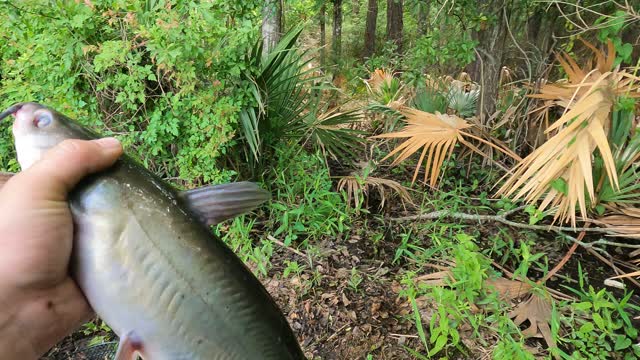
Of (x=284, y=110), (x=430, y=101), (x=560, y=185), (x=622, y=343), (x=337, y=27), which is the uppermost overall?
(x=284, y=110)

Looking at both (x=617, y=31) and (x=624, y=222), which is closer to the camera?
(x=617, y=31)

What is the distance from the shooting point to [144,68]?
11.9 ft

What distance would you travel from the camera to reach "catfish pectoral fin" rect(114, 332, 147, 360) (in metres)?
1.33

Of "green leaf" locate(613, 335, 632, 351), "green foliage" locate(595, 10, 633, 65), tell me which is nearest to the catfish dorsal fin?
"green leaf" locate(613, 335, 632, 351)

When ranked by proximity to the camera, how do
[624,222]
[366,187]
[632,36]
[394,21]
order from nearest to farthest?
1. [624,222]
2. [366,187]
3. [632,36]
4. [394,21]

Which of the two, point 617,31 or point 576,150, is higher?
point 617,31

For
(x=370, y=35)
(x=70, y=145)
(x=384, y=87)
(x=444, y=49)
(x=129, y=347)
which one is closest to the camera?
(x=129, y=347)

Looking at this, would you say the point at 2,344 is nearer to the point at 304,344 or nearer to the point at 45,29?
the point at 304,344

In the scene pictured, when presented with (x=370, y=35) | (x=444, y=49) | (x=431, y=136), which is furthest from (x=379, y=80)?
(x=370, y=35)

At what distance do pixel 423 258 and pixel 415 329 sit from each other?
681 mm

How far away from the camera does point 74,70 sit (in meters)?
3.81

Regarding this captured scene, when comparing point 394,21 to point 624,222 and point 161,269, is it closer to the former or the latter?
point 624,222

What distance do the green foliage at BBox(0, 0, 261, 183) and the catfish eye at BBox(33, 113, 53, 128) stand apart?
1.92 meters

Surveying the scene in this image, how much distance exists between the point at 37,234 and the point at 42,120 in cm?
36
